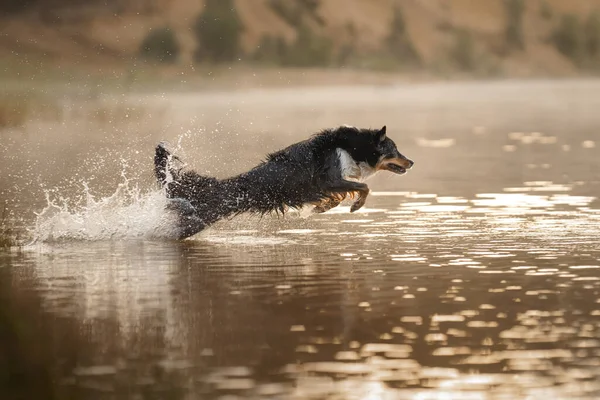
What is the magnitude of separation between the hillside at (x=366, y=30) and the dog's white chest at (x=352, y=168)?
47403mm

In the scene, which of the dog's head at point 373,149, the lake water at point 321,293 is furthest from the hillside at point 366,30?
the dog's head at point 373,149

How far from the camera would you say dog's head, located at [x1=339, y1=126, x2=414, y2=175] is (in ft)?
48.8

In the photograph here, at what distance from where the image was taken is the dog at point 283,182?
1405 centimetres

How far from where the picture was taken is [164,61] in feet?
211

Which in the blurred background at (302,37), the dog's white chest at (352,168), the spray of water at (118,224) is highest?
the blurred background at (302,37)

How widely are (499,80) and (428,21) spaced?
30.9 feet

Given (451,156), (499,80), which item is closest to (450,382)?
(451,156)

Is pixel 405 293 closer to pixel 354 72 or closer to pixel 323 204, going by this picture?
pixel 323 204

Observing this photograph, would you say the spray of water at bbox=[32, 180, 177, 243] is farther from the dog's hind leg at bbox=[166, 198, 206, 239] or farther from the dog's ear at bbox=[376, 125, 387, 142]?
the dog's ear at bbox=[376, 125, 387, 142]

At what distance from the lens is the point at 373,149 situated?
49.5 ft

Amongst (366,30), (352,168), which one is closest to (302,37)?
(366,30)

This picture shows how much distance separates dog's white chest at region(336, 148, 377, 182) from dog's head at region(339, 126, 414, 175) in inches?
1.4

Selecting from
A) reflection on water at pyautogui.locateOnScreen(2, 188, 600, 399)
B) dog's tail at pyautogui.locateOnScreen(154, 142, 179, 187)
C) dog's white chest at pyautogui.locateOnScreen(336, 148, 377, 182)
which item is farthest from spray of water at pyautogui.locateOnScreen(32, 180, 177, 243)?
dog's white chest at pyautogui.locateOnScreen(336, 148, 377, 182)

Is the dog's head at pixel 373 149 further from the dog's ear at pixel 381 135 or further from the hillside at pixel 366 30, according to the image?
the hillside at pixel 366 30
